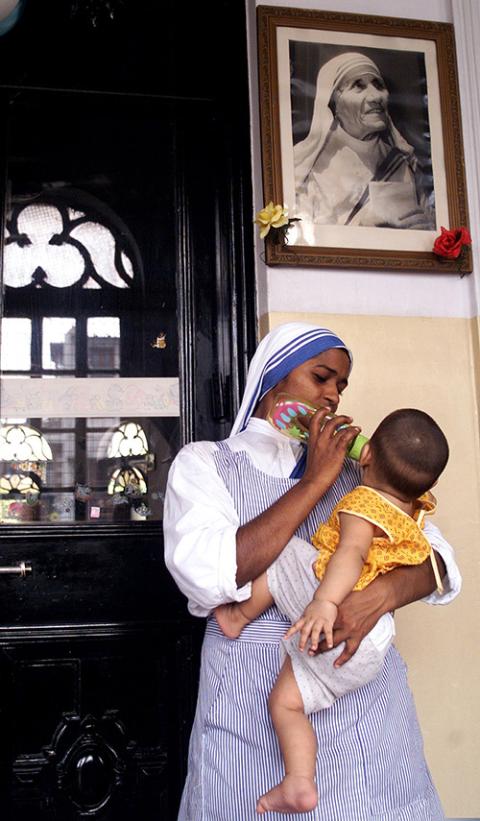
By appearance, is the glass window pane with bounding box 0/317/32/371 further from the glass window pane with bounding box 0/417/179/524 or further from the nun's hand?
the nun's hand

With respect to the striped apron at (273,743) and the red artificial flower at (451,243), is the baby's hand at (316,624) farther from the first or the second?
the red artificial flower at (451,243)

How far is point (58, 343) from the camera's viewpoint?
121 inches

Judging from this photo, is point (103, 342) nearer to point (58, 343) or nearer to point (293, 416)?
point (58, 343)

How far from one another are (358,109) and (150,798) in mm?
2522

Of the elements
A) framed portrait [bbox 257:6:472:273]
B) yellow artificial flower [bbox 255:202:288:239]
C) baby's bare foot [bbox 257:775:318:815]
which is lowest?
baby's bare foot [bbox 257:775:318:815]

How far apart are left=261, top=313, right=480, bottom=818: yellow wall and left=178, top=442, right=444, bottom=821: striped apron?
3.13 feet

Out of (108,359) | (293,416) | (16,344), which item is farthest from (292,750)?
(16,344)

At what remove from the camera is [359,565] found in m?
1.77

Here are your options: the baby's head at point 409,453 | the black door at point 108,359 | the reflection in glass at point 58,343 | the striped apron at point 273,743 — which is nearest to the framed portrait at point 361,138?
the black door at point 108,359

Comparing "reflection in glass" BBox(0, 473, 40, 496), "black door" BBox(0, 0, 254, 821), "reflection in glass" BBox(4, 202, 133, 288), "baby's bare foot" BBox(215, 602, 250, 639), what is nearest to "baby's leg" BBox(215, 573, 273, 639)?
"baby's bare foot" BBox(215, 602, 250, 639)

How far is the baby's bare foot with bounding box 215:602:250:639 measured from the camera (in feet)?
6.18

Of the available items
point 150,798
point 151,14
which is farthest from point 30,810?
point 151,14

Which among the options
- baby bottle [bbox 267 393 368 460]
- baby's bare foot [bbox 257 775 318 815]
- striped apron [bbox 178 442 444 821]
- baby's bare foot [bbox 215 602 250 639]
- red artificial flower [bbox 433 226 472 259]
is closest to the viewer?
baby's bare foot [bbox 257 775 318 815]

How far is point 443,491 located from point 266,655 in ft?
4.36
